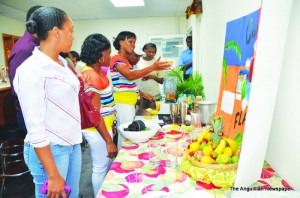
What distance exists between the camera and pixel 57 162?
1049mm

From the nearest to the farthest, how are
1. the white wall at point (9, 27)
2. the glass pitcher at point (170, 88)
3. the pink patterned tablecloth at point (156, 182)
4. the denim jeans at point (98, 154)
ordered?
the pink patterned tablecloth at point (156, 182), the denim jeans at point (98, 154), the glass pitcher at point (170, 88), the white wall at point (9, 27)

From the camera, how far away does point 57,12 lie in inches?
37.5

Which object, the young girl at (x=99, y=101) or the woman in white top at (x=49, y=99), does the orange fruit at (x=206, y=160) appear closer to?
the woman in white top at (x=49, y=99)

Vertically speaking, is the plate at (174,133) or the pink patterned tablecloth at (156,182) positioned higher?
the plate at (174,133)

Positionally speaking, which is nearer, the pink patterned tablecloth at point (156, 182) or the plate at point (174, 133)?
the pink patterned tablecloth at point (156, 182)

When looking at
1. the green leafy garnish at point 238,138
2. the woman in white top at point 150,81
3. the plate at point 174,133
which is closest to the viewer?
the green leafy garnish at point 238,138

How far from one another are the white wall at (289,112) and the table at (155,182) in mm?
62

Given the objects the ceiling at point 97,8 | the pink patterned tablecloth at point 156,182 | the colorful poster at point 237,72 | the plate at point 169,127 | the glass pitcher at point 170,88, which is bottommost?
the pink patterned tablecloth at point 156,182

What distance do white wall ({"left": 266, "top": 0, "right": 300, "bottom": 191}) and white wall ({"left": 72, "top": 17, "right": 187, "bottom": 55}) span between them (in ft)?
20.2

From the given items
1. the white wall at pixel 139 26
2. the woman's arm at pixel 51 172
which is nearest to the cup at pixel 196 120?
the woman's arm at pixel 51 172

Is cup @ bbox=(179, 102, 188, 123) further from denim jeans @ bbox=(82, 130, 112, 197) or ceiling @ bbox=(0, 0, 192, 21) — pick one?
ceiling @ bbox=(0, 0, 192, 21)

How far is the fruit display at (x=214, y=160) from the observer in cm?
91

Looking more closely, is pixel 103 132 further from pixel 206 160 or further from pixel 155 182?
pixel 206 160

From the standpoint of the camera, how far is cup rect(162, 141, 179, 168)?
1093 millimetres
